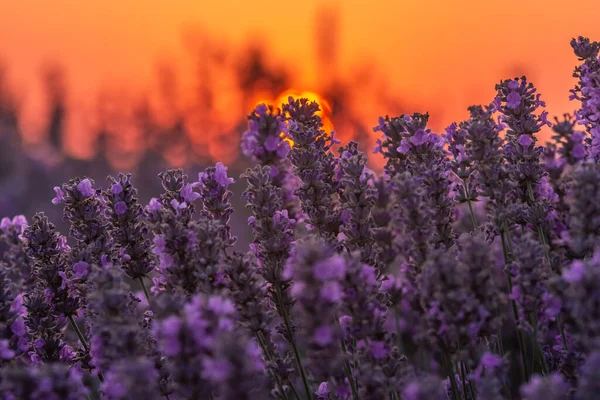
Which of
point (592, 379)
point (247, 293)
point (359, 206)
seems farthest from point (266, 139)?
point (592, 379)

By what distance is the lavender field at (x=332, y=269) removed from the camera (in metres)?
1.78

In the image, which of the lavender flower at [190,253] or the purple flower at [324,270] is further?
the lavender flower at [190,253]

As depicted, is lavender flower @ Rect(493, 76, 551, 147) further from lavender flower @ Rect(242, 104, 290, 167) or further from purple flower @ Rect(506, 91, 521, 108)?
lavender flower @ Rect(242, 104, 290, 167)

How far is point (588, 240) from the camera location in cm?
208

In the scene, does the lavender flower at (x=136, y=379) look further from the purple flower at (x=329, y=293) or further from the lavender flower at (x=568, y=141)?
the lavender flower at (x=568, y=141)

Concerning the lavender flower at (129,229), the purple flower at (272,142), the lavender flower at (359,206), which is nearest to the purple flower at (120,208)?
the lavender flower at (129,229)

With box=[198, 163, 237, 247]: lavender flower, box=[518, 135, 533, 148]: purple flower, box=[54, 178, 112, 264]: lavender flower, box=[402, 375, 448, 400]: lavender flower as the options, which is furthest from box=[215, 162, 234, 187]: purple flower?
box=[402, 375, 448, 400]: lavender flower

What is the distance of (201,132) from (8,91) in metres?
6.46

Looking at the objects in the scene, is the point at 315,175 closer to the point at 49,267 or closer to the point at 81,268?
the point at 81,268

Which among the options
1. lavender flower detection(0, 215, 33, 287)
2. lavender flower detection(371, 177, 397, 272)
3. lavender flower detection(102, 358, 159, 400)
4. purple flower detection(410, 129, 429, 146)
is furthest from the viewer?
lavender flower detection(0, 215, 33, 287)

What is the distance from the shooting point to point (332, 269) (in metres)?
1.77

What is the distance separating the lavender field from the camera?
1.78m

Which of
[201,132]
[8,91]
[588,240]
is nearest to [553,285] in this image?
[588,240]

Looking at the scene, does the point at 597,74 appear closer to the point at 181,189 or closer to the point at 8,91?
the point at 181,189
